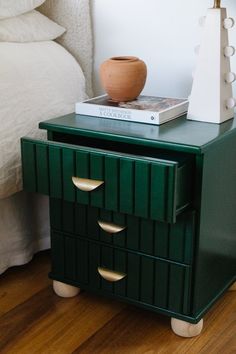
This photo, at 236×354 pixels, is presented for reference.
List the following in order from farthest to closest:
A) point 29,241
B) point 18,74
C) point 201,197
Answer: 1. point 29,241
2. point 18,74
3. point 201,197

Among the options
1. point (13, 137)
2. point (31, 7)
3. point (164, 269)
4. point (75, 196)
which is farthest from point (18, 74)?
point (164, 269)

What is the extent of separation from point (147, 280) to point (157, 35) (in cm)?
69

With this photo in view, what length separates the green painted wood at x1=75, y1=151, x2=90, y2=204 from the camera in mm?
1155

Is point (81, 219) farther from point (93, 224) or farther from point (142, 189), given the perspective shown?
point (142, 189)

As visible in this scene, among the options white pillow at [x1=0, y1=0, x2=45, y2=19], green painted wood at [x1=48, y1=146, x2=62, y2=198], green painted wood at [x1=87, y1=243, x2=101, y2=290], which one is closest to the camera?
green painted wood at [x1=48, y1=146, x2=62, y2=198]

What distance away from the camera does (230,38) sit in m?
1.43

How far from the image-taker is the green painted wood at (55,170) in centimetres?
119

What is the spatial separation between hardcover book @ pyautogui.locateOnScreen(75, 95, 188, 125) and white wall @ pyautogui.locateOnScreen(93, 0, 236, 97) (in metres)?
0.19

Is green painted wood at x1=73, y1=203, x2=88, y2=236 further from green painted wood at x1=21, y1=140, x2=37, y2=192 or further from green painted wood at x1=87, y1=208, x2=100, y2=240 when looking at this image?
green painted wood at x1=21, y1=140, x2=37, y2=192

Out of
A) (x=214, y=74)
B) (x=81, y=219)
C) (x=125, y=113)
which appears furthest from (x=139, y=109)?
(x=81, y=219)

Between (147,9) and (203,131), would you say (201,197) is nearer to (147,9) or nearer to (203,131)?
(203,131)

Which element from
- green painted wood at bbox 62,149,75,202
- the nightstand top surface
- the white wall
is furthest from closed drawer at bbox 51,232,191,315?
the white wall

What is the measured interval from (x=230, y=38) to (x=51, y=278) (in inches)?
29.8

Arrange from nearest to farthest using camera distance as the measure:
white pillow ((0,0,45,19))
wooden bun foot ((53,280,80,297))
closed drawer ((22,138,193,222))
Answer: closed drawer ((22,138,193,222))
wooden bun foot ((53,280,80,297))
white pillow ((0,0,45,19))
